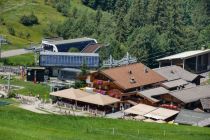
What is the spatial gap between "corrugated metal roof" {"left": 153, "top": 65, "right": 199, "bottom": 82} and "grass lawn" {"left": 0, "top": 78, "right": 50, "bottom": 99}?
19.8 m

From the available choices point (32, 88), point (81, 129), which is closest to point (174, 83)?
point (32, 88)

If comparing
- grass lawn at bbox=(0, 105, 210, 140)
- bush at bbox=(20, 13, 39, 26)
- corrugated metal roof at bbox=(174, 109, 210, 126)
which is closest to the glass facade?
corrugated metal roof at bbox=(174, 109, 210, 126)

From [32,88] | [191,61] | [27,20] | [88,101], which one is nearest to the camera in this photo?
[88,101]

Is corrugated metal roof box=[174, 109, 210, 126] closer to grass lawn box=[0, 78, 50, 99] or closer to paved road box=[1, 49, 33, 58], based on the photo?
grass lawn box=[0, 78, 50, 99]

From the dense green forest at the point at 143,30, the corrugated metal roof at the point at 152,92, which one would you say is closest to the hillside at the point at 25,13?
the dense green forest at the point at 143,30

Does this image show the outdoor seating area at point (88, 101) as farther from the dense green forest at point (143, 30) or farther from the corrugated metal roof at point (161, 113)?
the dense green forest at point (143, 30)

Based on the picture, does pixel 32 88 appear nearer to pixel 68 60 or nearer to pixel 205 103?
pixel 68 60

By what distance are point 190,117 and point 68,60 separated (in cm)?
3939

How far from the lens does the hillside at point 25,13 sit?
134500 mm

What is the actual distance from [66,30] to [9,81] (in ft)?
170

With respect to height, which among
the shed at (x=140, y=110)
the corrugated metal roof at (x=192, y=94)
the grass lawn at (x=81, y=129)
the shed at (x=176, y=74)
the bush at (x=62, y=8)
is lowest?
the grass lawn at (x=81, y=129)

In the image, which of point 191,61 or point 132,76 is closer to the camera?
point 132,76

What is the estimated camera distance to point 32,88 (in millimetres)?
92438

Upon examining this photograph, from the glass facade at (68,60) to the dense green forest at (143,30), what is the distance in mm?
7646
